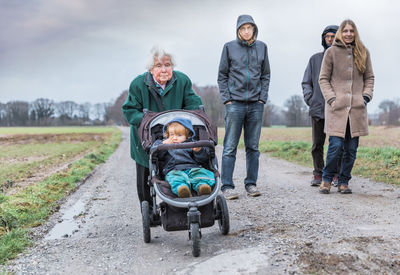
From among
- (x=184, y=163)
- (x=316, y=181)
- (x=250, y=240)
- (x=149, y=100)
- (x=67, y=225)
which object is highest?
(x=149, y=100)

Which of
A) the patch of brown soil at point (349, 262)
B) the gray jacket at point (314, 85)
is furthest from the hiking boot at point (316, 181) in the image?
the patch of brown soil at point (349, 262)

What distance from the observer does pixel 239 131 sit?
614 cm

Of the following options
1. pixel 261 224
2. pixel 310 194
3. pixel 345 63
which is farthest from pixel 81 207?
pixel 345 63

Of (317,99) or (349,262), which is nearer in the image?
(349,262)

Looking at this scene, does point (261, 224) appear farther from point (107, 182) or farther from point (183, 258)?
point (107, 182)

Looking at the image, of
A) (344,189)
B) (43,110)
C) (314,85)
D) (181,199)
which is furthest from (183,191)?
(43,110)

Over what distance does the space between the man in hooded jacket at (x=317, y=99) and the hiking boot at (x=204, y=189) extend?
3521 mm

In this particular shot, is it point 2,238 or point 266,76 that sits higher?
point 266,76

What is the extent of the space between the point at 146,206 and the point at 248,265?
1287mm

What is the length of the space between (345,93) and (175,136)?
301 centimetres

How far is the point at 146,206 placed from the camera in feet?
13.2

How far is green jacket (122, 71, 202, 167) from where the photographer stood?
4.49m

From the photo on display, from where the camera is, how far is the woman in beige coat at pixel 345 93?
5.79 m

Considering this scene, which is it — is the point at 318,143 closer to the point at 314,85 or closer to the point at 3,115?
the point at 314,85
